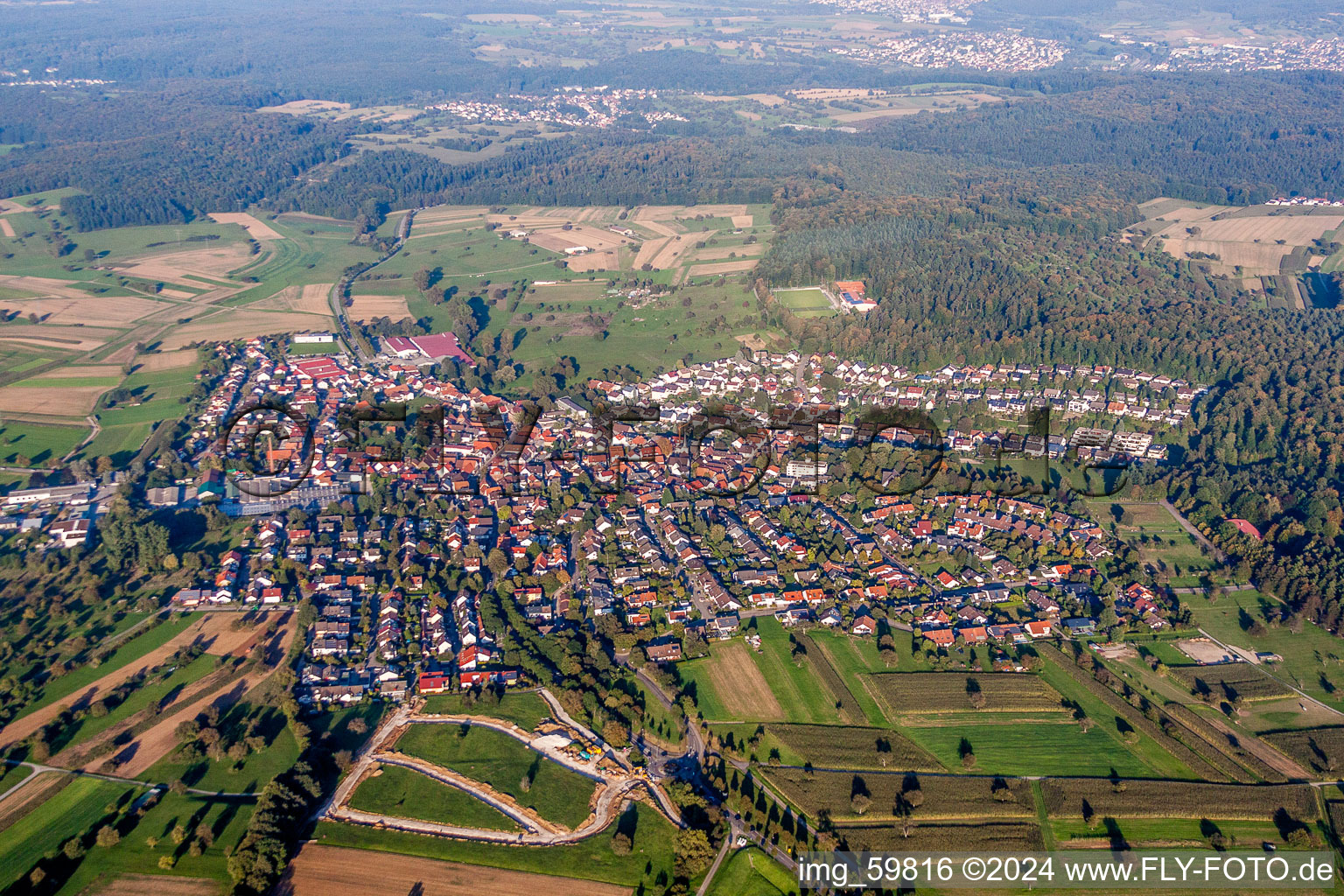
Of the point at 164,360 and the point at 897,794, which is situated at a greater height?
the point at 164,360

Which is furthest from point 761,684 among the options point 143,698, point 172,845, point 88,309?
point 88,309

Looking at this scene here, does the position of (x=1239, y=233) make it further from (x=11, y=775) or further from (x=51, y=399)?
(x=51, y=399)

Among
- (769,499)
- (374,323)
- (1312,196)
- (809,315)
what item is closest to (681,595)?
(769,499)

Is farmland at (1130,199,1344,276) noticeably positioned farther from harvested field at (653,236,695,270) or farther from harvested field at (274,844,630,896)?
harvested field at (274,844,630,896)

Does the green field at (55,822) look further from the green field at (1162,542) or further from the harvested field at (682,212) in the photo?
the harvested field at (682,212)

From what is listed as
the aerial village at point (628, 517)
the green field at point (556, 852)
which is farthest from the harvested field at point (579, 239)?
the green field at point (556, 852)

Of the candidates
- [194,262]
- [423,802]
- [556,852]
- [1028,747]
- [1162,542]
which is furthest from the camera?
[194,262]
